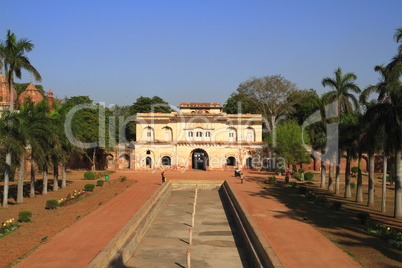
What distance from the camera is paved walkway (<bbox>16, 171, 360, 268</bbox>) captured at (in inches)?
514

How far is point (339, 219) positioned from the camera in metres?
20.2

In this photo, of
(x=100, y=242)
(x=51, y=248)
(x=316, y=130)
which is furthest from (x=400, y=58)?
(x=51, y=248)

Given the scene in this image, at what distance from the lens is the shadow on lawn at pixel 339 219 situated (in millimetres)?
14977

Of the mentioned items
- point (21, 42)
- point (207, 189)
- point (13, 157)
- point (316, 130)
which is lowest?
point (207, 189)

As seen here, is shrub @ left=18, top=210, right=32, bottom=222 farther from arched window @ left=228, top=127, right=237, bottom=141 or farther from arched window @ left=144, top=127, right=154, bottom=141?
arched window @ left=228, top=127, right=237, bottom=141

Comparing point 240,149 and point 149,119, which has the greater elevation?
point 149,119

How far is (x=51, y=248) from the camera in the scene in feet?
47.8

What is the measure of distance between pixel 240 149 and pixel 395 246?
113 feet

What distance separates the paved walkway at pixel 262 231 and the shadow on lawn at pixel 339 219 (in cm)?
50

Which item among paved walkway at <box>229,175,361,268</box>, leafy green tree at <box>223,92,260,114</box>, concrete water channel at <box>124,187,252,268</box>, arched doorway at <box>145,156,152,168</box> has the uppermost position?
leafy green tree at <box>223,92,260,114</box>

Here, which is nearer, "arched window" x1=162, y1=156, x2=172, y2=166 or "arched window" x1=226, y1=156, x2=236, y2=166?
"arched window" x1=162, y1=156, x2=172, y2=166

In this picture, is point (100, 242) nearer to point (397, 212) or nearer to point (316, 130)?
point (397, 212)

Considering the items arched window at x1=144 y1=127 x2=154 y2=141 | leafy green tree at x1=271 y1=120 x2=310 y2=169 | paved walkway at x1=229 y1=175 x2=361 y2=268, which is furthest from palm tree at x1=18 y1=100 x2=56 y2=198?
leafy green tree at x1=271 y1=120 x2=310 y2=169

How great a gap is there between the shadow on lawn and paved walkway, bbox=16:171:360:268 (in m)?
0.50
